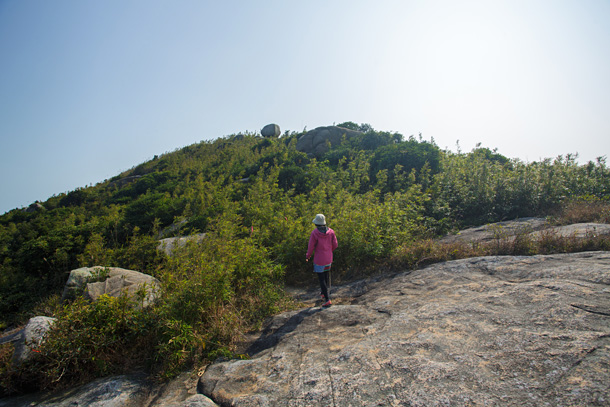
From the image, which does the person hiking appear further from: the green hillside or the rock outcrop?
the rock outcrop

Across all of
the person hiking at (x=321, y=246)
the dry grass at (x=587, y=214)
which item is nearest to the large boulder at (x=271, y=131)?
the dry grass at (x=587, y=214)

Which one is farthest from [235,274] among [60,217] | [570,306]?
[60,217]

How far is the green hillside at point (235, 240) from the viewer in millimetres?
4055

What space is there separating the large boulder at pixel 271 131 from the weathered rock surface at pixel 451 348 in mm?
24589

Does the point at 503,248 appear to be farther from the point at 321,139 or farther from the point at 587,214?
the point at 321,139

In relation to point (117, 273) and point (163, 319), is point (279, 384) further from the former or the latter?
Answer: point (117, 273)

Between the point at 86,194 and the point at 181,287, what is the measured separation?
19.4 meters

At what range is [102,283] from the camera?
5.77 meters

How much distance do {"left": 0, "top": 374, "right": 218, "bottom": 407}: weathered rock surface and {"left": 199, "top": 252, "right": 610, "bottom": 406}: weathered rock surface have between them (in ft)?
0.78

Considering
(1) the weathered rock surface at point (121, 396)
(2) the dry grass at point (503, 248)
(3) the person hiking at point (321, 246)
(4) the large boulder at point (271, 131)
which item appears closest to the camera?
(1) the weathered rock surface at point (121, 396)

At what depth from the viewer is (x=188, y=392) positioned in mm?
3467

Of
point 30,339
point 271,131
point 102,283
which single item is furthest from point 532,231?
point 271,131

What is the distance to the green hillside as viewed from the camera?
4055mm

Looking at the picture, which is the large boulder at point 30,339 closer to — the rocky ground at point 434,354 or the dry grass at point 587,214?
the rocky ground at point 434,354
